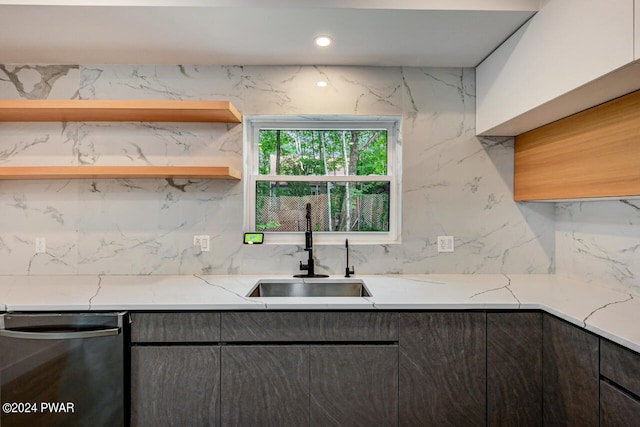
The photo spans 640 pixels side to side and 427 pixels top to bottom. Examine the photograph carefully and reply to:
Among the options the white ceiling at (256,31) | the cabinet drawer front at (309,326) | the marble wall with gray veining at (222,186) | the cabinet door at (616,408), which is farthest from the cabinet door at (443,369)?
the white ceiling at (256,31)

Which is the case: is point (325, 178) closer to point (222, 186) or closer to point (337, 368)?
point (222, 186)

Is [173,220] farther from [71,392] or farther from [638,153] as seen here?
[638,153]

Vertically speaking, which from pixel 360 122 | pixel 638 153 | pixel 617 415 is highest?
pixel 360 122

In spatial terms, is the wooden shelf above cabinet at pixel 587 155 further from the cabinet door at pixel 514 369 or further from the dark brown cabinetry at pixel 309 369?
the dark brown cabinetry at pixel 309 369

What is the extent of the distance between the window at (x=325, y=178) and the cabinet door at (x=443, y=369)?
2.81 feet

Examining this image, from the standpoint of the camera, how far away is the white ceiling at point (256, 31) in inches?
64.7

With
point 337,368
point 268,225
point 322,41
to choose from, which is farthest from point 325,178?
point 337,368

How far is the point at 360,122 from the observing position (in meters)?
2.45

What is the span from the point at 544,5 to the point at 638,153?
0.78m

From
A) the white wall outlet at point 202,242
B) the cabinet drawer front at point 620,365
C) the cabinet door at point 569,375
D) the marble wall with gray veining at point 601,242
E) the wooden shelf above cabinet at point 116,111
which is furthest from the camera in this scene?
the white wall outlet at point 202,242

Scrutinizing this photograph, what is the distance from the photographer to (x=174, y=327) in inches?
64.6

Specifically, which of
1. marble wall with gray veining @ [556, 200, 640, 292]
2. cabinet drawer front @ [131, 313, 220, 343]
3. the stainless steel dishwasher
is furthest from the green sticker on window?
marble wall with gray veining @ [556, 200, 640, 292]

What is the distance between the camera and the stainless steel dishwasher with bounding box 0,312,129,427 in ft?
5.23

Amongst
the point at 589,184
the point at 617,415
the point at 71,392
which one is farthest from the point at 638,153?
the point at 71,392
